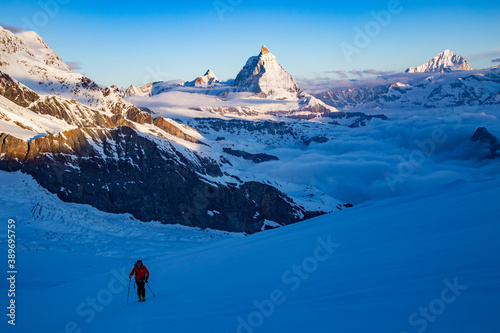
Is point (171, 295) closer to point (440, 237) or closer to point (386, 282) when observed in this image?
point (386, 282)

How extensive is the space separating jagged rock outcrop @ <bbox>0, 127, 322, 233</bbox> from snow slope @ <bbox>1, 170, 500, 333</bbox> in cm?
6608

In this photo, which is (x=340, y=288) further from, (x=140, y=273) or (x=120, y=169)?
(x=120, y=169)

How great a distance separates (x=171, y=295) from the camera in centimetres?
1152

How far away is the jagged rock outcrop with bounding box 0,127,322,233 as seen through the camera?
242ft

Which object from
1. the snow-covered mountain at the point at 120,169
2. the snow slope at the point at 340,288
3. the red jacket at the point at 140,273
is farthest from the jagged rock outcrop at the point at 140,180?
the red jacket at the point at 140,273

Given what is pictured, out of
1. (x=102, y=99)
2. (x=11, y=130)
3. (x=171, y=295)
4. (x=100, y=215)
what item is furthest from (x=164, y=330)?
(x=102, y=99)

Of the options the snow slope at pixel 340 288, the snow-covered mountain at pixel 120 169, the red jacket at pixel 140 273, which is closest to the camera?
the snow slope at pixel 340 288

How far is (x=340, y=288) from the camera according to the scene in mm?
7031

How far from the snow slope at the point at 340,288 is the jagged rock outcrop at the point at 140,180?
2602 inches

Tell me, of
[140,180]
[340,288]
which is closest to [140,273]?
[340,288]

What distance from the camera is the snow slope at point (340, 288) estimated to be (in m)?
5.22

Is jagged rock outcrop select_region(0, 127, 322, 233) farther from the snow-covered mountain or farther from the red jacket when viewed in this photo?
the red jacket

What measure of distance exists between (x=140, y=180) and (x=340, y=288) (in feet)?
285

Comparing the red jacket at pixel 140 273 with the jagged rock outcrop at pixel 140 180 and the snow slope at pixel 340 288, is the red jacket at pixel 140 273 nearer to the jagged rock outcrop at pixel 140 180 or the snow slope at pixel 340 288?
the snow slope at pixel 340 288
